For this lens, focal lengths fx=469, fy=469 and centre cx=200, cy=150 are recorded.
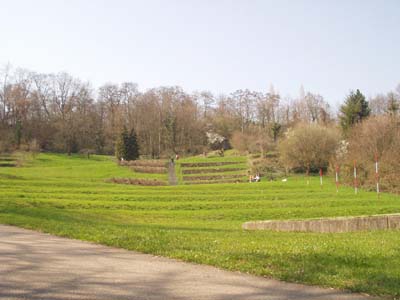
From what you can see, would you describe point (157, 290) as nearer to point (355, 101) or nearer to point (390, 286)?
point (390, 286)

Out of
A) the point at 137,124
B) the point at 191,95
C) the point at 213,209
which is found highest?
the point at 191,95

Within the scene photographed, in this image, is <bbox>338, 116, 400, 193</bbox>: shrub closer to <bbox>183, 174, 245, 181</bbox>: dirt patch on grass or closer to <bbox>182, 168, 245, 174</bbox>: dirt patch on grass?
<bbox>183, 174, 245, 181</bbox>: dirt patch on grass

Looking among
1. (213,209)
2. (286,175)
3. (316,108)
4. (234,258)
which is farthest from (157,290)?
(316,108)

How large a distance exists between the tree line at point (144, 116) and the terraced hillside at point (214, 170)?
8749 mm

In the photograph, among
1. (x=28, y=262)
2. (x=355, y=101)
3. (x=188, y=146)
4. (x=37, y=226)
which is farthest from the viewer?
(x=188, y=146)

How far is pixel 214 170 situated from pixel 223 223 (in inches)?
1460

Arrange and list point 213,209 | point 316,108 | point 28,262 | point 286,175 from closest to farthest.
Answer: point 28,262 < point 213,209 < point 286,175 < point 316,108

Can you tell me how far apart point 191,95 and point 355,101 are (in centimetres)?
4290

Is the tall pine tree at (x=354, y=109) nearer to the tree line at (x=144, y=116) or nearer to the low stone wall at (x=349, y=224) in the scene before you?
the tree line at (x=144, y=116)

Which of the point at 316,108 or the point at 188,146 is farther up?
the point at 316,108

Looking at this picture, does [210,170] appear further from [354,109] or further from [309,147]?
[354,109]

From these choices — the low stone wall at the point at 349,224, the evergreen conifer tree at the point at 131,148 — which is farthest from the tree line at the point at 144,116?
the low stone wall at the point at 349,224

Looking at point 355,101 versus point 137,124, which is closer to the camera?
point 355,101

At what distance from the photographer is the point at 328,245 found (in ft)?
32.6
